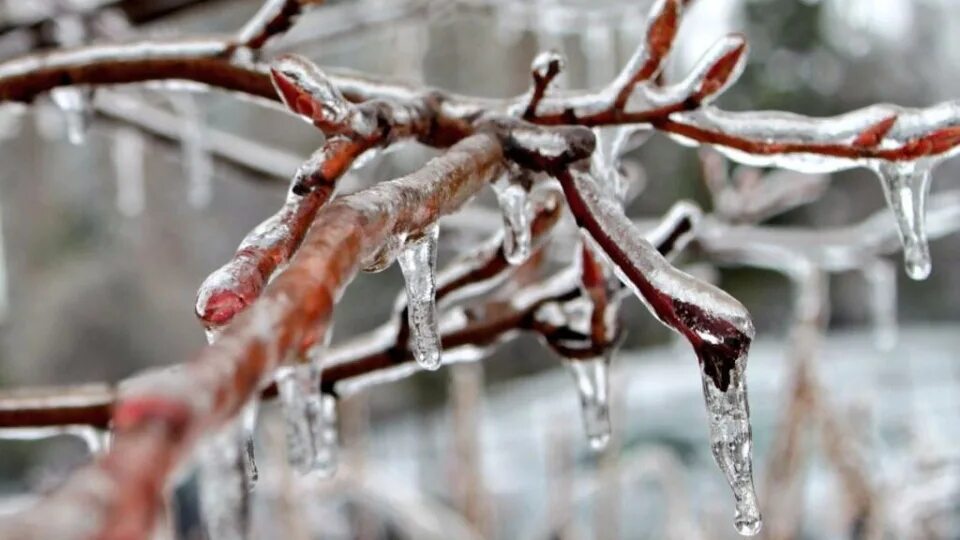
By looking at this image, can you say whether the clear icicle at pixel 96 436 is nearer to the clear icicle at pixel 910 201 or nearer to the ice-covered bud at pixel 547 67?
the ice-covered bud at pixel 547 67

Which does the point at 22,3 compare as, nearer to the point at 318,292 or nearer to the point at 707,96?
the point at 707,96

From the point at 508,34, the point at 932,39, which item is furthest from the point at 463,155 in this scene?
the point at 932,39

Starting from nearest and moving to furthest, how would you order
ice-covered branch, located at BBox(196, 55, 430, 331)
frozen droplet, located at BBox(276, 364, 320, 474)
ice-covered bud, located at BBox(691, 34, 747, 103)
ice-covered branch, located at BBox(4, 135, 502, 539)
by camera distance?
ice-covered branch, located at BBox(4, 135, 502, 539) < ice-covered branch, located at BBox(196, 55, 430, 331) < frozen droplet, located at BBox(276, 364, 320, 474) < ice-covered bud, located at BBox(691, 34, 747, 103)

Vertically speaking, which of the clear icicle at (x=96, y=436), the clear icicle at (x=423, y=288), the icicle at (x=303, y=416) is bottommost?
the icicle at (x=303, y=416)

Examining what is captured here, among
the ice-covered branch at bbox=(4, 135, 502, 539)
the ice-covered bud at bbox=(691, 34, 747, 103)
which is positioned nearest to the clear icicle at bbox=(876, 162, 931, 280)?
the ice-covered bud at bbox=(691, 34, 747, 103)

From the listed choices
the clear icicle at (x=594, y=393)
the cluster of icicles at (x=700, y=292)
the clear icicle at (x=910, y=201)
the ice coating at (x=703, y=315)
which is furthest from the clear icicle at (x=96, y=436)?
the clear icicle at (x=910, y=201)

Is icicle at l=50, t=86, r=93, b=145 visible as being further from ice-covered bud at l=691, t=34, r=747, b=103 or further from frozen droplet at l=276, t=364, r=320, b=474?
ice-covered bud at l=691, t=34, r=747, b=103

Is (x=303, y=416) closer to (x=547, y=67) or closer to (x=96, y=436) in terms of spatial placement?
(x=547, y=67)
